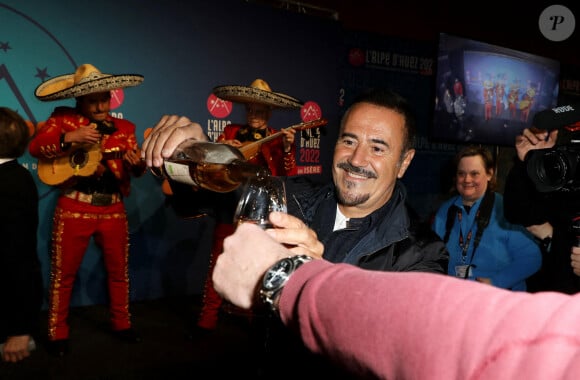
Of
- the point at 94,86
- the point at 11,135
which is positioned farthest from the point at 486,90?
the point at 11,135

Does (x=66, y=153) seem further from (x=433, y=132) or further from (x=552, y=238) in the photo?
(x=433, y=132)

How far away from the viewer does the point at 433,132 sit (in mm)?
5273

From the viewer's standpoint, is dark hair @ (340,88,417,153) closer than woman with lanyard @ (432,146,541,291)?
Yes

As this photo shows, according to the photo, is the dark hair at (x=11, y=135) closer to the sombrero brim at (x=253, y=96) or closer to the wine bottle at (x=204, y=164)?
the sombrero brim at (x=253, y=96)

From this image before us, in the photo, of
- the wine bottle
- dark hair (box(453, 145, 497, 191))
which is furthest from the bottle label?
dark hair (box(453, 145, 497, 191))

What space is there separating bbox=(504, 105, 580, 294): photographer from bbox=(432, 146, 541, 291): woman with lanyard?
1.30 ft

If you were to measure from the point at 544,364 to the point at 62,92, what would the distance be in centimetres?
299

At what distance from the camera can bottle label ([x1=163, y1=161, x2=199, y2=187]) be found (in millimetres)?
1070

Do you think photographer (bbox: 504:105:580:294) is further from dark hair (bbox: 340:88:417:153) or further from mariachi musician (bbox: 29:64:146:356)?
mariachi musician (bbox: 29:64:146:356)

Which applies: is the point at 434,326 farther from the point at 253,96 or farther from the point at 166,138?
the point at 253,96

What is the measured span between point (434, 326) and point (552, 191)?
140 centimetres

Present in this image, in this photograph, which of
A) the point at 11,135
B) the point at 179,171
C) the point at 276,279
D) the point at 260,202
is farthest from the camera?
the point at 11,135

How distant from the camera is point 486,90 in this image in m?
5.61

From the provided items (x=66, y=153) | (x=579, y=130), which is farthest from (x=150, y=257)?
(x=579, y=130)
